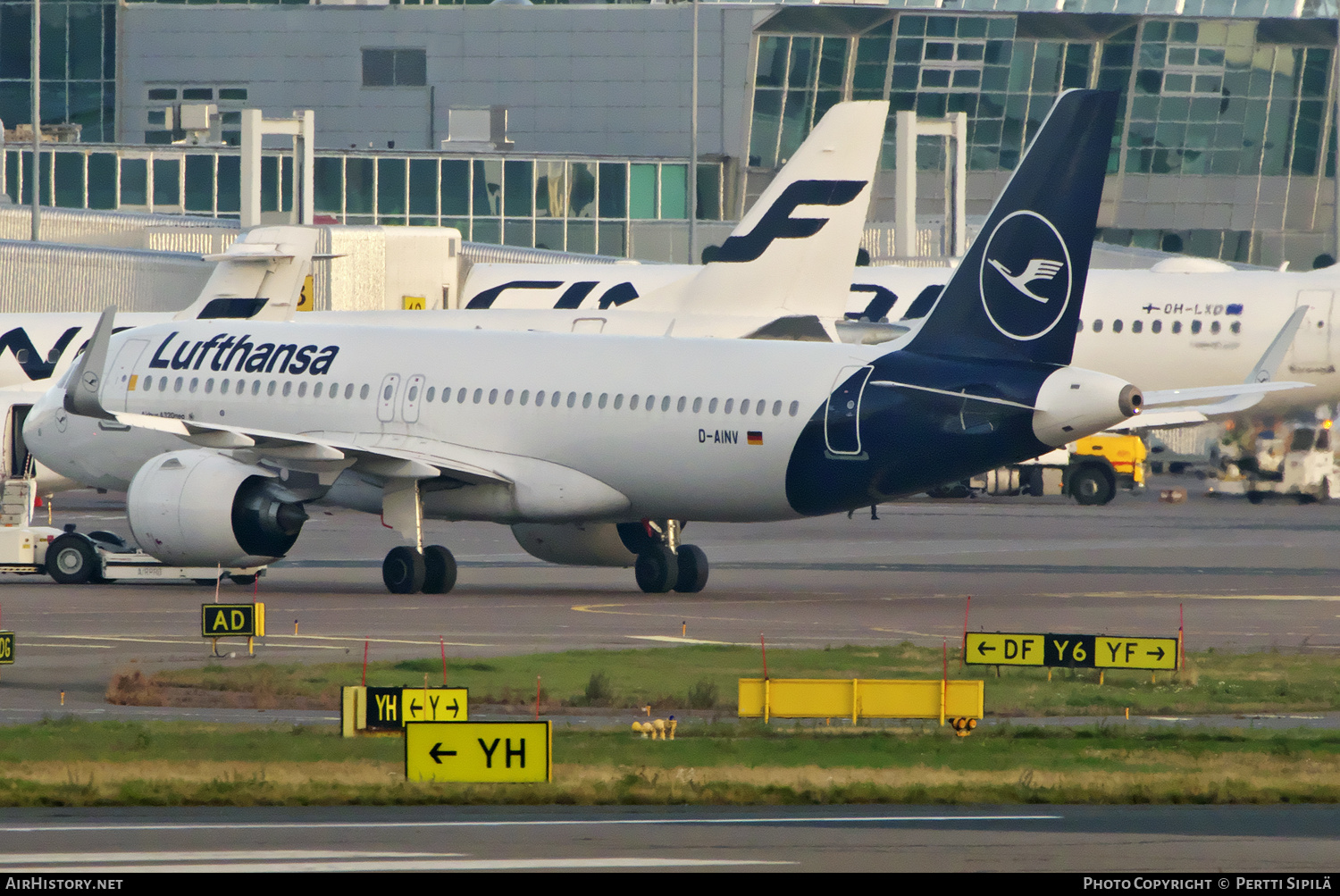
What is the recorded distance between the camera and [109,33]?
112250 mm

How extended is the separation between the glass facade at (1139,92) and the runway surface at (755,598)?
196ft

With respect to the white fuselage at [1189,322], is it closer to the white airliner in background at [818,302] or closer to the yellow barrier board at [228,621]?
the white airliner in background at [818,302]

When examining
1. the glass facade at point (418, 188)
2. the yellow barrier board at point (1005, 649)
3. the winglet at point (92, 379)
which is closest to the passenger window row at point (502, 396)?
the winglet at point (92, 379)

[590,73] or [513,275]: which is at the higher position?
[590,73]

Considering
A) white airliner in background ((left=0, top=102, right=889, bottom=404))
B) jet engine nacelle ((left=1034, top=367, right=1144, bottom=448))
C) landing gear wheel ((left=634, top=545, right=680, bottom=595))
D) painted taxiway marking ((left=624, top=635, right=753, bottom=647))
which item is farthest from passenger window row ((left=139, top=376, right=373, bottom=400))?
jet engine nacelle ((left=1034, top=367, right=1144, bottom=448))

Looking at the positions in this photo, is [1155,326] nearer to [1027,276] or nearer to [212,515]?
[1027,276]

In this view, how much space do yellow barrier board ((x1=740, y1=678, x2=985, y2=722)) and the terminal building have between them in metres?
83.2

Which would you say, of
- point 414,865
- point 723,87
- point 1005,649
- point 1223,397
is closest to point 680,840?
point 414,865

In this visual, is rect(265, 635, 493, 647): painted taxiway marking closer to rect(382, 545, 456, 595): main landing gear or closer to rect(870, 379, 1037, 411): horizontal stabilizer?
rect(382, 545, 456, 595): main landing gear

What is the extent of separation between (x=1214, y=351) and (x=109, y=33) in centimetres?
7083

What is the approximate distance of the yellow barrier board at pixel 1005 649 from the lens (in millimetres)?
24656

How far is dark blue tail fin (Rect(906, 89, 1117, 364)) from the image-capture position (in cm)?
3225
